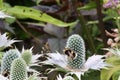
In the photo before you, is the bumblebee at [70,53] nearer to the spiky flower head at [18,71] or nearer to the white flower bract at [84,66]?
the white flower bract at [84,66]

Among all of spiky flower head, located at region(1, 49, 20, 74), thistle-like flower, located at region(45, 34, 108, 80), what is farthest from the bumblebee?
spiky flower head, located at region(1, 49, 20, 74)

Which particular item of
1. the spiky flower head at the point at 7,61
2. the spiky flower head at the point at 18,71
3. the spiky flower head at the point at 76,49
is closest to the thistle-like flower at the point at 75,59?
the spiky flower head at the point at 76,49

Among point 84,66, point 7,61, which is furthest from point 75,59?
point 7,61

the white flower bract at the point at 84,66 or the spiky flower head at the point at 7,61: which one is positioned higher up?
the spiky flower head at the point at 7,61

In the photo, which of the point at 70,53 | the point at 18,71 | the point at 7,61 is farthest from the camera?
the point at 70,53

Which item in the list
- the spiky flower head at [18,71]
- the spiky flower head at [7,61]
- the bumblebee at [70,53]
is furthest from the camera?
the bumblebee at [70,53]

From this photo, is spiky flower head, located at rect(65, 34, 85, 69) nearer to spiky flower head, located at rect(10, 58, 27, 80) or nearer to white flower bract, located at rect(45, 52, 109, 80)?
white flower bract, located at rect(45, 52, 109, 80)

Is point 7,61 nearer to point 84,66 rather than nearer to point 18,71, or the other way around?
point 18,71

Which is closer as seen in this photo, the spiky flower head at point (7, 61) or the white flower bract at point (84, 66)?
the spiky flower head at point (7, 61)

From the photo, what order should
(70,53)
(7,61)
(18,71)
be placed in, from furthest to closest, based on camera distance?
(70,53) < (7,61) < (18,71)

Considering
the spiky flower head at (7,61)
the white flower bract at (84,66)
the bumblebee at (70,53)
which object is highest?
the spiky flower head at (7,61)
